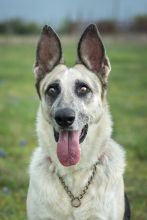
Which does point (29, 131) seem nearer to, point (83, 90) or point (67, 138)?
point (83, 90)

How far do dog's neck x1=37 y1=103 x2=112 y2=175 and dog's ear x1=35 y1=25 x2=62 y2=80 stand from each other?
43 cm

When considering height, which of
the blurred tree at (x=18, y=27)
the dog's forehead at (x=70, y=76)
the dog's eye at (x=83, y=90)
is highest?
the dog's forehead at (x=70, y=76)

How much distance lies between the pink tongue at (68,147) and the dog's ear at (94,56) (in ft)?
2.27

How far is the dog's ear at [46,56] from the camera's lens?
562 cm

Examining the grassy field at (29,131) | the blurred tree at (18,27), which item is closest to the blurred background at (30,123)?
the grassy field at (29,131)

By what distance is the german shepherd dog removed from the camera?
5293 mm

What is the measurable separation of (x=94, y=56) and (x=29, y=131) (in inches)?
211

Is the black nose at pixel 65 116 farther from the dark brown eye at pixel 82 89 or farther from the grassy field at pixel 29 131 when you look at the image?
the grassy field at pixel 29 131

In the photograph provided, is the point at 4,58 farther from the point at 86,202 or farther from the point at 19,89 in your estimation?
the point at 86,202

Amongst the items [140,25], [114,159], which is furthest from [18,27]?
[114,159]

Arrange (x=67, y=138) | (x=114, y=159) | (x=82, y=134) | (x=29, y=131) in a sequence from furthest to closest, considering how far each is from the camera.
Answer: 1. (x=29, y=131)
2. (x=114, y=159)
3. (x=82, y=134)
4. (x=67, y=138)

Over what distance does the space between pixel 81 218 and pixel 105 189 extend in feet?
1.07

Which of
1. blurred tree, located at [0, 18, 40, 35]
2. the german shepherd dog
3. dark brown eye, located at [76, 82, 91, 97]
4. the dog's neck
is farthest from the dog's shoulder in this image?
blurred tree, located at [0, 18, 40, 35]

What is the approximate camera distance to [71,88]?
212 inches
